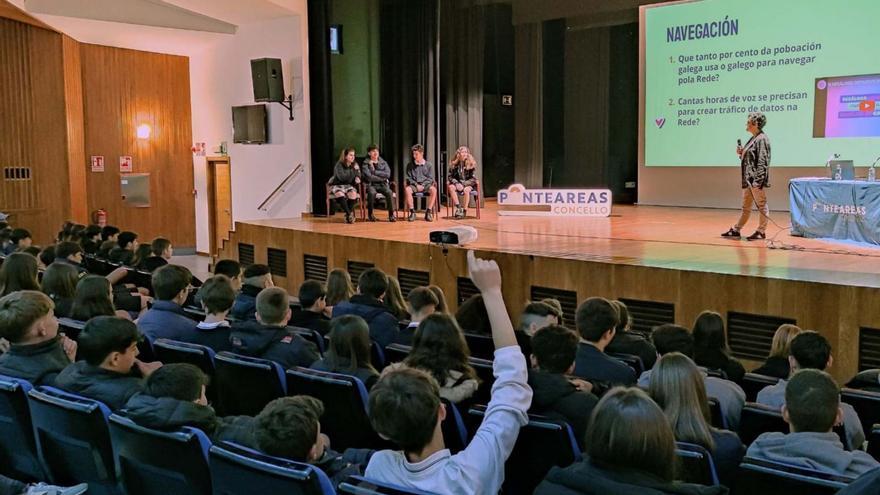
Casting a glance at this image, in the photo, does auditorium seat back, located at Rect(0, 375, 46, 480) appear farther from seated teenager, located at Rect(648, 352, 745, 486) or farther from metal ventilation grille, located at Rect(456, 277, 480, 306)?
metal ventilation grille, located at Rect(456, 277, 480, 306)

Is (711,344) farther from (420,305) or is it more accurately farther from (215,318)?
(215,318)

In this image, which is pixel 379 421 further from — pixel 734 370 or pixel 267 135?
pixel 267 135

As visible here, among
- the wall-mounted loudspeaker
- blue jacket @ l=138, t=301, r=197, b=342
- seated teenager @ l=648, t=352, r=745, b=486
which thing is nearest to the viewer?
seated teenager @ l=648, t=352, r=745, b=486

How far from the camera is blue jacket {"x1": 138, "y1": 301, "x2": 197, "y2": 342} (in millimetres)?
4008

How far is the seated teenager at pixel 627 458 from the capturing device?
1.72 m

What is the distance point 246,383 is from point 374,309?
1.19m

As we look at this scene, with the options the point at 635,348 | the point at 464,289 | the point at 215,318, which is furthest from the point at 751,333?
the point at 215,318

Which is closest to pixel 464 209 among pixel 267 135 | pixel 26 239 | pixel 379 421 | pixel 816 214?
pixel 267 135

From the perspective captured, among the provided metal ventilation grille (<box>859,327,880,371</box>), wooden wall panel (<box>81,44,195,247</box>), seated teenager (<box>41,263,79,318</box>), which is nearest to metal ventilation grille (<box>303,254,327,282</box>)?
seated teenager (<box>41,263,79,318</box>)

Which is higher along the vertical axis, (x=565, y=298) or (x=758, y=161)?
(x=758, y=161)

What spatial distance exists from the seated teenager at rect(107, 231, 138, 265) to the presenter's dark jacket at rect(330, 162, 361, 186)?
3.25m

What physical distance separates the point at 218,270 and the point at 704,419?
3853 mm

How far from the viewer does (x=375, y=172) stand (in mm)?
10141

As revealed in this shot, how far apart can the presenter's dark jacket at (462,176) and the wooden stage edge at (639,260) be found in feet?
1.72
